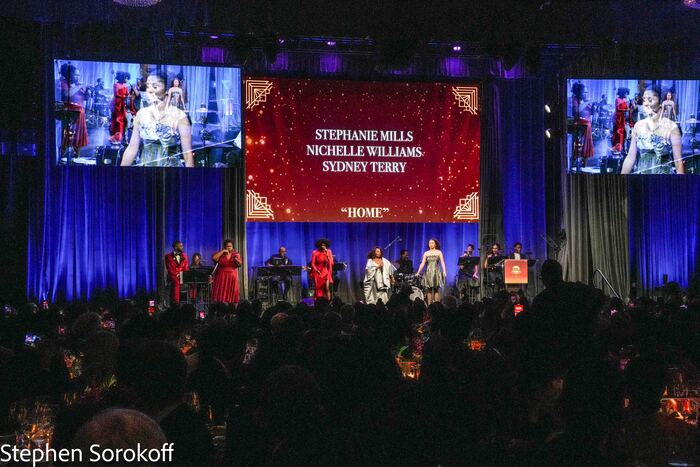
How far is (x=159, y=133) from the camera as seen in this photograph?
538 inches

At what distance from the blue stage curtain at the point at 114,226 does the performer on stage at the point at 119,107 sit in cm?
143

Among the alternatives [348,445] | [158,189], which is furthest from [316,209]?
[348,445]

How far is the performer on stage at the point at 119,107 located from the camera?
1356 cm

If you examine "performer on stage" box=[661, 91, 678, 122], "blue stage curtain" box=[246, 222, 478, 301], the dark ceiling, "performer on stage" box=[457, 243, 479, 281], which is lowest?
"performer on stage" box=[457, 243, 479, 281]

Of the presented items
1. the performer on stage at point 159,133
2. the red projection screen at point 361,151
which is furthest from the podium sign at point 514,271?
the performer on stage at point 159,133

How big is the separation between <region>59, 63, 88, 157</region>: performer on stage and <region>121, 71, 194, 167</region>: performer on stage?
81 cm

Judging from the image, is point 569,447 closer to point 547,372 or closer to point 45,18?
point 547,372

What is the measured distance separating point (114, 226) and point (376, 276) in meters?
5.18

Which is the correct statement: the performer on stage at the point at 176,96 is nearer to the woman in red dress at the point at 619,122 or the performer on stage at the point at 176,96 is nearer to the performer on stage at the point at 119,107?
the performer on stage at the point at 119,107

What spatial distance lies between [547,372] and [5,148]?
13.1 meters

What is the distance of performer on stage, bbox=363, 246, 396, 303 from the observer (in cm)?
1491

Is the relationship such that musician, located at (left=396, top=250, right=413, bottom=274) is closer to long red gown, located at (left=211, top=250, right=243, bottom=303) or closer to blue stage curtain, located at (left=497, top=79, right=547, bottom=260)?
blue stage curtain, located at (left=497, top=79, right=547, bottom=260)

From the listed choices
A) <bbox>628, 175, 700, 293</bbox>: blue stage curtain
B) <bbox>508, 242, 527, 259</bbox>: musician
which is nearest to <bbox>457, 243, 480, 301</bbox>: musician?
<bbox>508, 242, 527, 259</bbox>: musician

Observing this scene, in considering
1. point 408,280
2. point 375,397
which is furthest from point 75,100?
point 375,397
